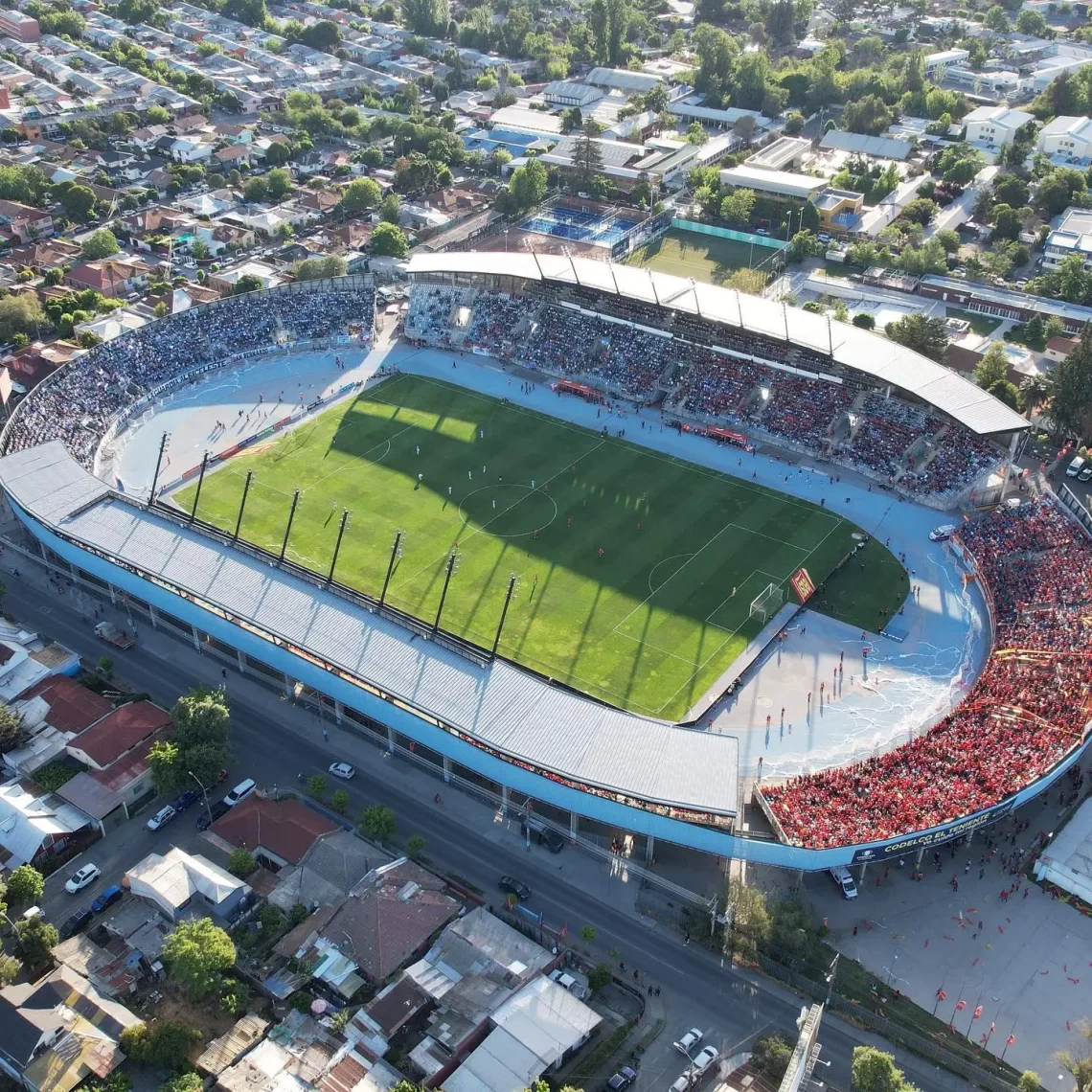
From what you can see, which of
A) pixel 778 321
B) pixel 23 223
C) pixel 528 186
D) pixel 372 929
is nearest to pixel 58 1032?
pixel 372 929

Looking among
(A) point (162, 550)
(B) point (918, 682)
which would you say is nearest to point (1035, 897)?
(B) point (918, 682)

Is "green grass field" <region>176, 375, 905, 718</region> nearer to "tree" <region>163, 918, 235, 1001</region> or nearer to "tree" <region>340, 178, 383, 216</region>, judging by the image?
"tree" <region>163, 918, 235, 1001</region>

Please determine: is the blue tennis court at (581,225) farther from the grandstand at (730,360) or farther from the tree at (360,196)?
the grandstand at (730,360)

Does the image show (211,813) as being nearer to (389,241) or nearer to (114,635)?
(114,635)

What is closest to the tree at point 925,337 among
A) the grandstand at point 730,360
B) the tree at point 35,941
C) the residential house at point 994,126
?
the grandstand at point 730,360

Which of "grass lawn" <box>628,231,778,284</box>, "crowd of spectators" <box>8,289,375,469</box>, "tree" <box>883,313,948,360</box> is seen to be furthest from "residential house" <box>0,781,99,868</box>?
"grass lawn" <box>628,231,778,284</box>

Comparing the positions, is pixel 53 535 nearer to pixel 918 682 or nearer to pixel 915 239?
pixel 918 682
